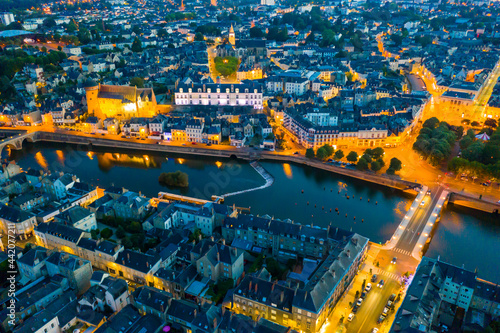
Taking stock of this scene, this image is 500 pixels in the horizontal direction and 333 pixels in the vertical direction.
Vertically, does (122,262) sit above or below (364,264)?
above

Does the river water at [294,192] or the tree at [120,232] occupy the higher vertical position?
the tree at [120,232]

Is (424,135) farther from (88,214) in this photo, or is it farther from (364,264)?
(88,214)

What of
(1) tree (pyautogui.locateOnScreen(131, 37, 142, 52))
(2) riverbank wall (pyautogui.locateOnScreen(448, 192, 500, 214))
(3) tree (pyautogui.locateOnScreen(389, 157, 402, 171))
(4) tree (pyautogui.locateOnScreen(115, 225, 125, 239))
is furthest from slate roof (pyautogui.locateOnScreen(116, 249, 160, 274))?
(1) tree (pyautogui.locateOnScreen(131, 37, 142, 52))

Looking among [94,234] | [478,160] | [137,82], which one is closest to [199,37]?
[137,82]

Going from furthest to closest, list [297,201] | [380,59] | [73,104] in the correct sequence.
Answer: [380,59] < [73,104] < [297,201]

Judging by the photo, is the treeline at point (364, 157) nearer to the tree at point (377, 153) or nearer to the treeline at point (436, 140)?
the tree at point (377, 153)

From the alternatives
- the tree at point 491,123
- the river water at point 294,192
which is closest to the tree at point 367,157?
the river water at point 294,192

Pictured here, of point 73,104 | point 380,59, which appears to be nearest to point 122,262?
point 73,104

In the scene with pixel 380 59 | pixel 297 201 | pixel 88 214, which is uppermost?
pixel 380 59
